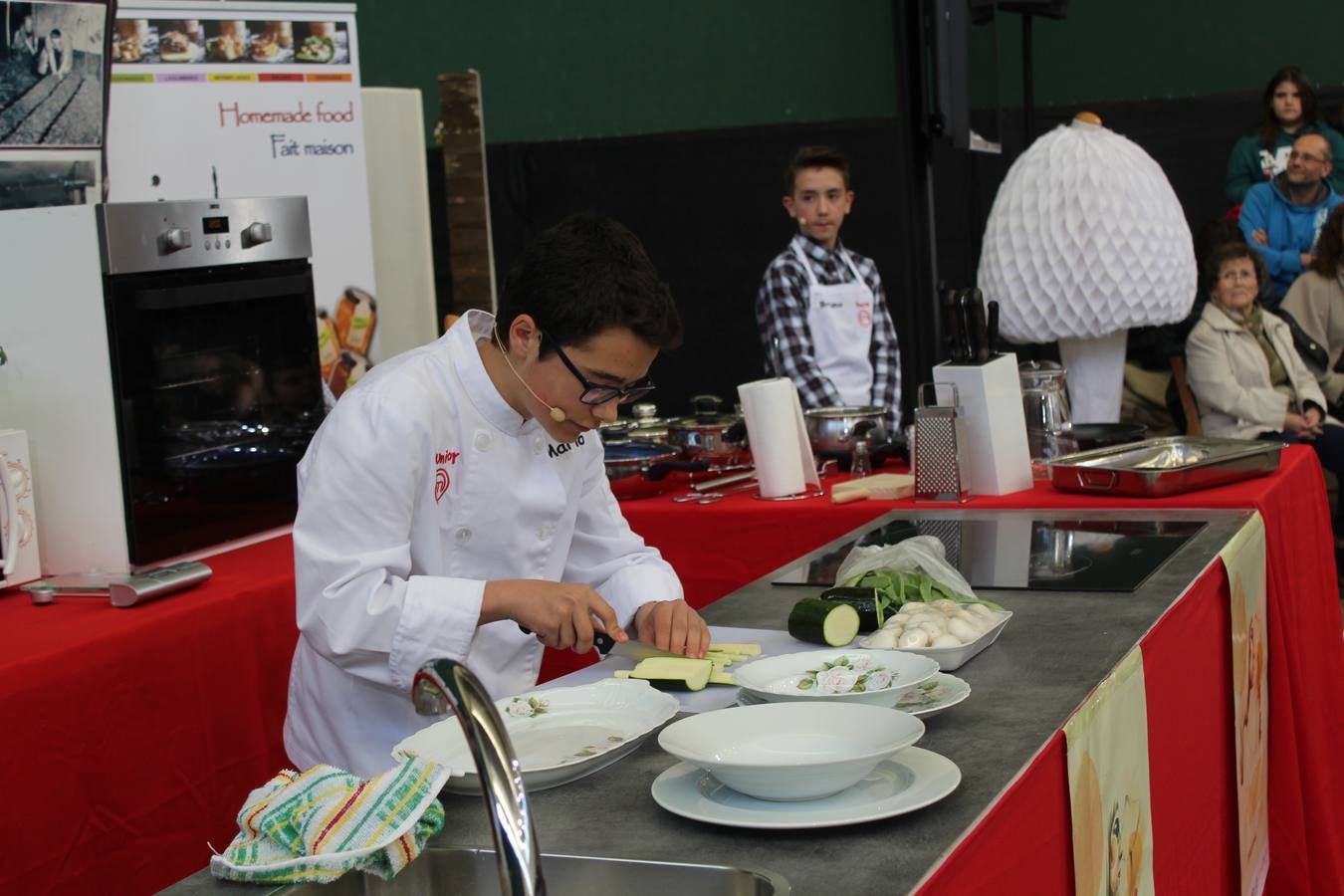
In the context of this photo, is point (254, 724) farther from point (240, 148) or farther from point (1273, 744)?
point (240, 148)

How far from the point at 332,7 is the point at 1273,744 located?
3.72 metres

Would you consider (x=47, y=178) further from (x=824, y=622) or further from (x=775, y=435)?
(x=824, y=622)

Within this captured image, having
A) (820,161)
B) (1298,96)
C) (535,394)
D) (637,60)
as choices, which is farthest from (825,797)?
(637,60)

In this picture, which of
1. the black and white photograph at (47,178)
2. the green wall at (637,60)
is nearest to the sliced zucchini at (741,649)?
the black and white photograph at (47,178)

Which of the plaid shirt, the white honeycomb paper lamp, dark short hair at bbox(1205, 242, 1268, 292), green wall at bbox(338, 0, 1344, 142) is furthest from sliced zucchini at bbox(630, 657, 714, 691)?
green wall at bbox(338, 0, 1344, 142)

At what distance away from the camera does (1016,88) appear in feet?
25.8

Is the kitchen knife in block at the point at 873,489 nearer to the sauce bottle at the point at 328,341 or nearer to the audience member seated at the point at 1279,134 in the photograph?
the sauce bottle at the point at 328,341

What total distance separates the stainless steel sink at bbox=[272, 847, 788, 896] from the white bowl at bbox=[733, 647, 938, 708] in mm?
421

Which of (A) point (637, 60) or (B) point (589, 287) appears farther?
(A) point (637, 60)

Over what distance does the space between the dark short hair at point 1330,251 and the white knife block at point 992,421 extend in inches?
136

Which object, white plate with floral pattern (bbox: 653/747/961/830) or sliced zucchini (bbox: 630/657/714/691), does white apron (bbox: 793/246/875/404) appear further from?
white plate with floral pattern (bbox: 653/747/961/830)

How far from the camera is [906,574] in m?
2.23

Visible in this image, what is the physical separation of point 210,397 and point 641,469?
3.31ft

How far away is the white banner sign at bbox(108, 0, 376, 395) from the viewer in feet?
15.6
